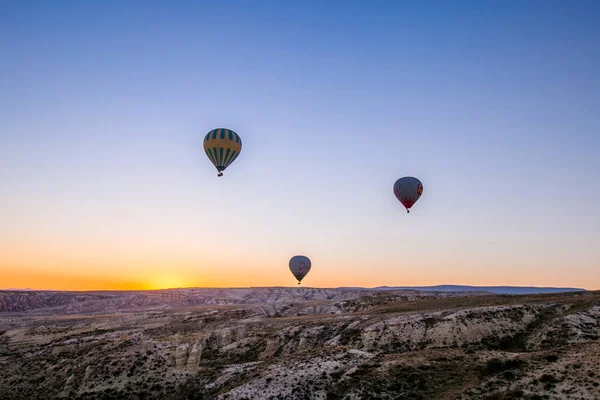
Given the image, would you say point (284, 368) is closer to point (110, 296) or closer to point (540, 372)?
point (540, 372)

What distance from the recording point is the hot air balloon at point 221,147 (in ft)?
180

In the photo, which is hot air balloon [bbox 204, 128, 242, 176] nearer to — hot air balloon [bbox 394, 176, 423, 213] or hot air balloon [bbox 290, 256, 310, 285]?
hot air balloon [bbox 394, 176, 423, 213]

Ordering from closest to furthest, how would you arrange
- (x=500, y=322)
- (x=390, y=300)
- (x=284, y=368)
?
(x=284, y=368)
(x=500, y=322)
(x=390, y=300)

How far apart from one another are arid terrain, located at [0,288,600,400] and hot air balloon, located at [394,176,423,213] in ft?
49.1

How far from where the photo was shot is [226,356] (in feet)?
157

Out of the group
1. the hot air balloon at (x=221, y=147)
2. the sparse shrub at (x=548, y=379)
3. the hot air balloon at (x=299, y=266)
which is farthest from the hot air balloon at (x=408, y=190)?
the sparse shrub at (x=548, y=379)

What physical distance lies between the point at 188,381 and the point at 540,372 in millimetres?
25303

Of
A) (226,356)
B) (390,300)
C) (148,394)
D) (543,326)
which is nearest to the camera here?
(148,394)

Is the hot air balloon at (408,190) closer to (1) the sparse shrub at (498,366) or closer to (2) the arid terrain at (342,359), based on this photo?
(2) the arid terrain at (342,359)

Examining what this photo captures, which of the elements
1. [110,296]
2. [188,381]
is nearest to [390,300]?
[188,381]

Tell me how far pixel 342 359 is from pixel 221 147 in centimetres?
3291

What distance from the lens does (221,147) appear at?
54875mm

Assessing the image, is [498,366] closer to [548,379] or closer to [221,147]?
[548,379]

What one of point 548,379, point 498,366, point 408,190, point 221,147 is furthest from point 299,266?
point 548,379
